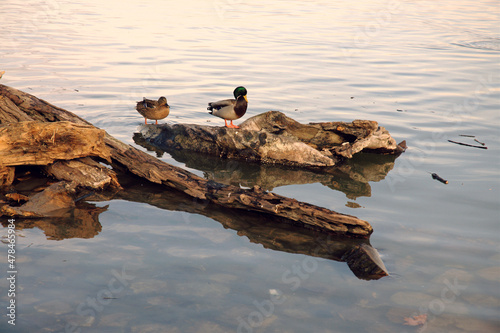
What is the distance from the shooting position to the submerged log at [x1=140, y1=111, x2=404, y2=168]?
29.9 feet

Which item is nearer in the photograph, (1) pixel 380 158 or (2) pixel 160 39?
(1) pixel 380 158

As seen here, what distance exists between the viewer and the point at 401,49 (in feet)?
69.7

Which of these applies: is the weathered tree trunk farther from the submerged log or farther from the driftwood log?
the submerged log

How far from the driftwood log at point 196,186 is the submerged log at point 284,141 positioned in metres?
2.16

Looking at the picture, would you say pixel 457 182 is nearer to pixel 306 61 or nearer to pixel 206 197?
pixel 206 197

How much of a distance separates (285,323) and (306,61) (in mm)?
15341

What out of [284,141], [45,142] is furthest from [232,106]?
[45,142]

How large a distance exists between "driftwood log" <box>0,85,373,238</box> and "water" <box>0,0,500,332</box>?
0.85ft

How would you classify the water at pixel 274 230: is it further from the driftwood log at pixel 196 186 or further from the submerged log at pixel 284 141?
the submerged log at pixel 284 141

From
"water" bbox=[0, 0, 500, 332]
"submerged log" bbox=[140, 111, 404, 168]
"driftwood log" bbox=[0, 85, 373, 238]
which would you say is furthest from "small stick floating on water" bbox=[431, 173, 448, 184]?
"driftwood log" bbox=[0, 85, 373, 238]

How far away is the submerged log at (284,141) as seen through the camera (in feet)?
29.9

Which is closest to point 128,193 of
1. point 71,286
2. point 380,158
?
point 71,286

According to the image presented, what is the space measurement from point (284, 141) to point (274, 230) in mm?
3220

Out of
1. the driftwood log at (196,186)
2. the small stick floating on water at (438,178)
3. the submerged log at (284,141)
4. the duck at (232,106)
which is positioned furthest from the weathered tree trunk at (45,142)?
the small stick floating on water at (438,178)
